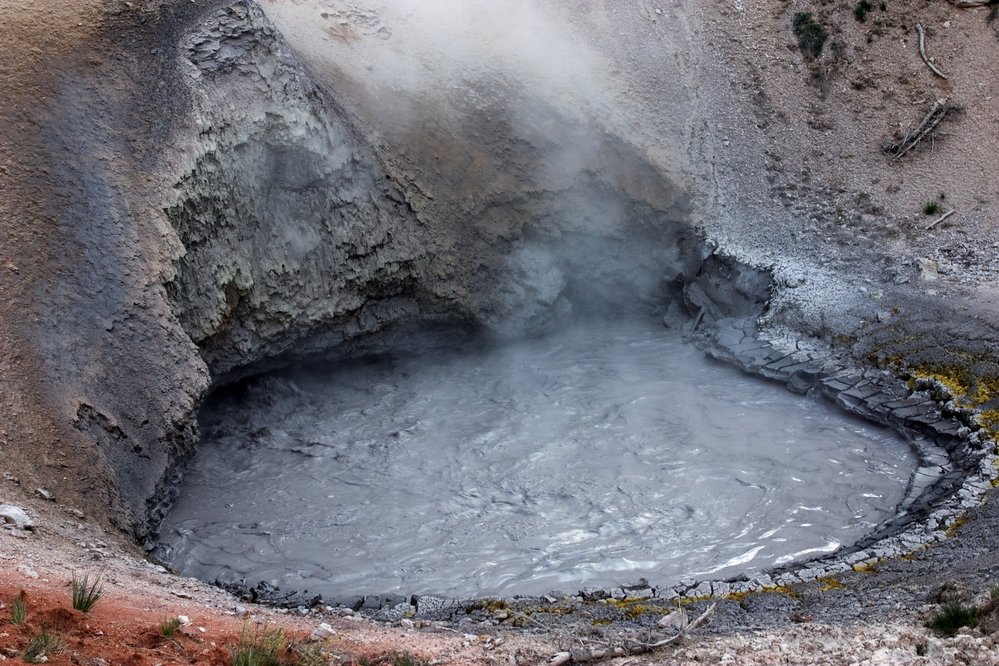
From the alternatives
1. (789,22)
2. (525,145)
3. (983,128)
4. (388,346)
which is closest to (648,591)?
(388,346)

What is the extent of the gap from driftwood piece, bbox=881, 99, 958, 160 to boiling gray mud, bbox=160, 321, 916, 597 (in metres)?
4.14

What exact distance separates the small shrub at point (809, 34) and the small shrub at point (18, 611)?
A: 13.1 metres

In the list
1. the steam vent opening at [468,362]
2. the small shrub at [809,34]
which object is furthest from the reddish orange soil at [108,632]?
the small shrub at [809,34]

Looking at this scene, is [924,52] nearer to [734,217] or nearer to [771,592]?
[734,217]

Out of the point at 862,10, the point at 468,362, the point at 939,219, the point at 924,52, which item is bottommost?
the point at 468,362

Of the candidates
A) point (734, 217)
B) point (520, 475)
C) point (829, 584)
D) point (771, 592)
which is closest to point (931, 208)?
point (734, 217)

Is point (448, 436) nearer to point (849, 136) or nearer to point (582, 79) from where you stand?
point (582, 79)

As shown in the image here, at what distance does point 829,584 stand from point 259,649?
4.53 meters

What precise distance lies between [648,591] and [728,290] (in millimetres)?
5897

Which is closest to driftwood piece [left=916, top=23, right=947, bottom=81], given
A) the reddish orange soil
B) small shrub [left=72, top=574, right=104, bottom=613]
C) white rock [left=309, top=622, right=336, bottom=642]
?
white rock [left=309, top=622, right=336, bottom=642]

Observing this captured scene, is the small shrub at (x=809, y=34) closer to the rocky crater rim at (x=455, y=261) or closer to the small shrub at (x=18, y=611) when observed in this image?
the rocky crater rim at (x=455, y=261)

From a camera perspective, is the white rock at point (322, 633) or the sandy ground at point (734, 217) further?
the white rock at point (322, 633)

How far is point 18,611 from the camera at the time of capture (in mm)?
4457

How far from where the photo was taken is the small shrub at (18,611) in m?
4.43
